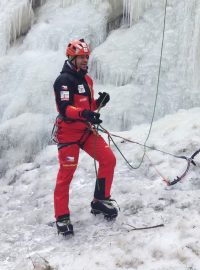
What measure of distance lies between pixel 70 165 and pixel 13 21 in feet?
21.7

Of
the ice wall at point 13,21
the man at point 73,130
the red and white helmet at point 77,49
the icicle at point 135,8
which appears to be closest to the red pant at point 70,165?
the man at point 73,130

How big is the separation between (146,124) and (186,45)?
1567mm

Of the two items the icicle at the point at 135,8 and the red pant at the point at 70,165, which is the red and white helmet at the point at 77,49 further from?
the icicle at the point at 135,8

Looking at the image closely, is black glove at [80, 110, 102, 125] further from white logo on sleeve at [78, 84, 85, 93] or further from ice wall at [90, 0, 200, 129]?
ice wall at [90, 0, 200, 129]

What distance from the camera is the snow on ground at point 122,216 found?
4.58 m

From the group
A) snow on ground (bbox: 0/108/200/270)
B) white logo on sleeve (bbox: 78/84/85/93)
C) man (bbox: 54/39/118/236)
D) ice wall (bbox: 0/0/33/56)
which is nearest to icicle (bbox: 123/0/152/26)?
ice wall (bbox: 0/0/33/56)

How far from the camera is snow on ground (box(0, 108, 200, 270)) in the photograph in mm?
4578

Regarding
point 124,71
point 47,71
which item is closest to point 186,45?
point 124,71

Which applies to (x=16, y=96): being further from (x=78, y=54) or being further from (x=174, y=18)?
(x=78, y=54)

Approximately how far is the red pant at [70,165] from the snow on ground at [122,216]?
39 cm

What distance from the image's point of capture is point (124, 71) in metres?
9.20

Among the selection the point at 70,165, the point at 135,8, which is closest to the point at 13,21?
the point at 135,8

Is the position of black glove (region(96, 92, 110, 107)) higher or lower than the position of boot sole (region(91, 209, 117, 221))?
higher

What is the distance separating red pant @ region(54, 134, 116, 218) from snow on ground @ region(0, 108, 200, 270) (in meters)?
0.39
